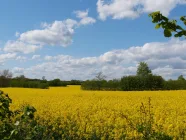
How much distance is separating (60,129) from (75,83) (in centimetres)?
5679

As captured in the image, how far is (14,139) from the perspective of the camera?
13.4ft

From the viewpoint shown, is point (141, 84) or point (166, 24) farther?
point (141, 84)

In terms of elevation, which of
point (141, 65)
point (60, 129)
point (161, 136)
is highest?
point (141, 65)

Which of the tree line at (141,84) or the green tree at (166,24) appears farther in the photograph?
the tree line at (141,84)

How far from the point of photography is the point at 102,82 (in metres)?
42.9

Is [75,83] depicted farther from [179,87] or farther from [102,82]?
[179,87]

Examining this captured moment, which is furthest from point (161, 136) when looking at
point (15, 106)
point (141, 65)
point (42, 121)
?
point (141, 65)

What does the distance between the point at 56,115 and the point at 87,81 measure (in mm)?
33316

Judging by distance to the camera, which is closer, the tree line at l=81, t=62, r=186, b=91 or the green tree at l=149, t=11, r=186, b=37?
the green tree at l=149, t=11, r=186, b=37

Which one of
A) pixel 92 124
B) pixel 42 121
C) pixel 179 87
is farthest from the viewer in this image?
pixel 179 87

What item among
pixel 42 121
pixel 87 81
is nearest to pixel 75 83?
pixel 87 81

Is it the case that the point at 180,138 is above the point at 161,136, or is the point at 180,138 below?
below

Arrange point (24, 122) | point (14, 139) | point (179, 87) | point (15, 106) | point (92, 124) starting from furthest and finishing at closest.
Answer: point (179, 87)
point (15, 106)
point (92, 124)
point (24, 122)
point (14, 139)

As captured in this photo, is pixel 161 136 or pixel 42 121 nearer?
pixel 161 136
